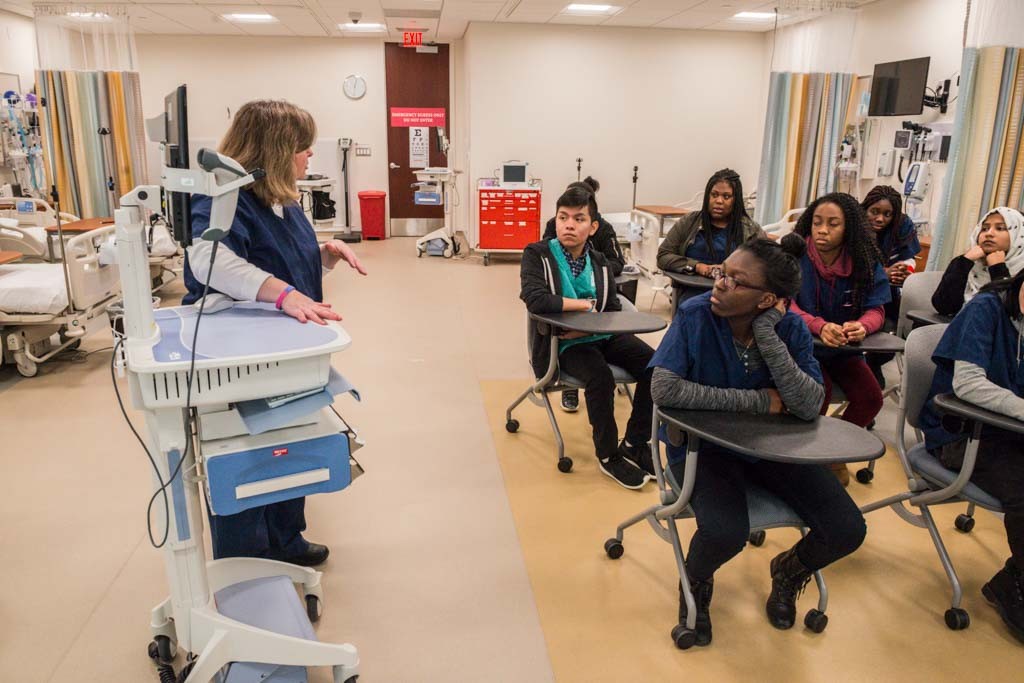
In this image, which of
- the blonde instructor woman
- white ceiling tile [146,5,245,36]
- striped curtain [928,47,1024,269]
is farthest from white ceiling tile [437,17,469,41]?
the blonde instructor woman

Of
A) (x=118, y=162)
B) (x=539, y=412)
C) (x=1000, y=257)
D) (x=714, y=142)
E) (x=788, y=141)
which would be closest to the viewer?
(x=1000, y=257)

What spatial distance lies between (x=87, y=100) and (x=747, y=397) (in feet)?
21.0

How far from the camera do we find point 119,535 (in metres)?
2.56

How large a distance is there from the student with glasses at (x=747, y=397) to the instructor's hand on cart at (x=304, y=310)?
36.5 inches

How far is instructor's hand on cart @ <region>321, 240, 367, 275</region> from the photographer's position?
7.37 ft

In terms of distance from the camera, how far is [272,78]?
902cm

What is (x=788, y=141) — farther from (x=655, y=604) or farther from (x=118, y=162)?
(x=118, y=162)

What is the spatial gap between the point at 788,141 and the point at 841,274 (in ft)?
10.9

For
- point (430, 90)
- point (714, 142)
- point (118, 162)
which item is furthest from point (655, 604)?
point (430, 90)

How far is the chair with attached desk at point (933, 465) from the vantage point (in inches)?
81.0

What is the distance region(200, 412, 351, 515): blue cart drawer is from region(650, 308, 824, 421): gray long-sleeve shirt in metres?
0.91

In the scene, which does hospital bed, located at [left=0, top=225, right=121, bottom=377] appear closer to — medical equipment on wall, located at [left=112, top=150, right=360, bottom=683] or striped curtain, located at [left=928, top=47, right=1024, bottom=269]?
medical equipment on wall, located at [left=112, top=150, right=360, bottom=683]

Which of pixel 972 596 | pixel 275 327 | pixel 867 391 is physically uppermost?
pixel 275 327

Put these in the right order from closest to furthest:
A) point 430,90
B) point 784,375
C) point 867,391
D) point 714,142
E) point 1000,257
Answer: point 784,375, point 867,391, point 1000,257, point 714,142, point 430,90
